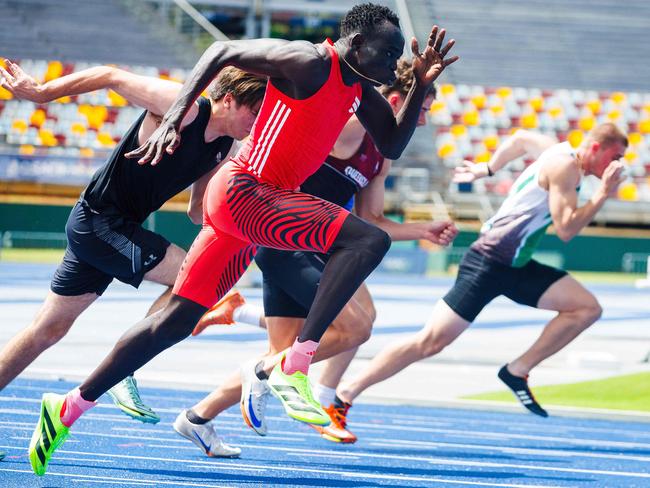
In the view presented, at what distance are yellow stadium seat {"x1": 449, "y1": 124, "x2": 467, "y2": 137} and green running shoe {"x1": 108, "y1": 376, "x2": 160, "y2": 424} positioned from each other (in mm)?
27266

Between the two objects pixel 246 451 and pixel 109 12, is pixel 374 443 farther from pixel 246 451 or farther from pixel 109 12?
pixel 109 12

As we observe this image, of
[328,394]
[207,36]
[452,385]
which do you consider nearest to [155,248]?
[328,394]

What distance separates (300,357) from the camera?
169 inches

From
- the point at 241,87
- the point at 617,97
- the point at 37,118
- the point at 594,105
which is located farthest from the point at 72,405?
the point at 617,97

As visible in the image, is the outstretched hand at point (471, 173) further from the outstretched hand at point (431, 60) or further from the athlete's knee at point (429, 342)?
the outstretched hand at point (431, 60)

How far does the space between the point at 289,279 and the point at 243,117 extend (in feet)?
3.21

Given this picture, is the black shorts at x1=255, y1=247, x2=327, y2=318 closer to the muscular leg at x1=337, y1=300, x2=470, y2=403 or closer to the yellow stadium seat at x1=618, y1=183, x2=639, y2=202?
the muscular leg at x1=337, y1=300, x2=470, y2=403

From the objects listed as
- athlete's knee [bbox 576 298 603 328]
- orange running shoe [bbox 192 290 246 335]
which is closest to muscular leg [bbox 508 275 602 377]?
athlete's knee [bbox 576 298 603 328]

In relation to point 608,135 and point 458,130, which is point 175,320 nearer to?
point 608,135

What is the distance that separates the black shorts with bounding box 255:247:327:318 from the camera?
5.35 metres

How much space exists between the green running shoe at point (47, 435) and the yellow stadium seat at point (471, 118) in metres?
28.4

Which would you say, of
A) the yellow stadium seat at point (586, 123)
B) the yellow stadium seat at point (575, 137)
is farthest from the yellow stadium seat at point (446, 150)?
the yellow stadium seat at point (586, 123)

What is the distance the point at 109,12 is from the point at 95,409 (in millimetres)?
29412

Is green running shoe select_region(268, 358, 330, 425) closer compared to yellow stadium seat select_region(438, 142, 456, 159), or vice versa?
green running shoe select_region(268, 358, 330, 425)
